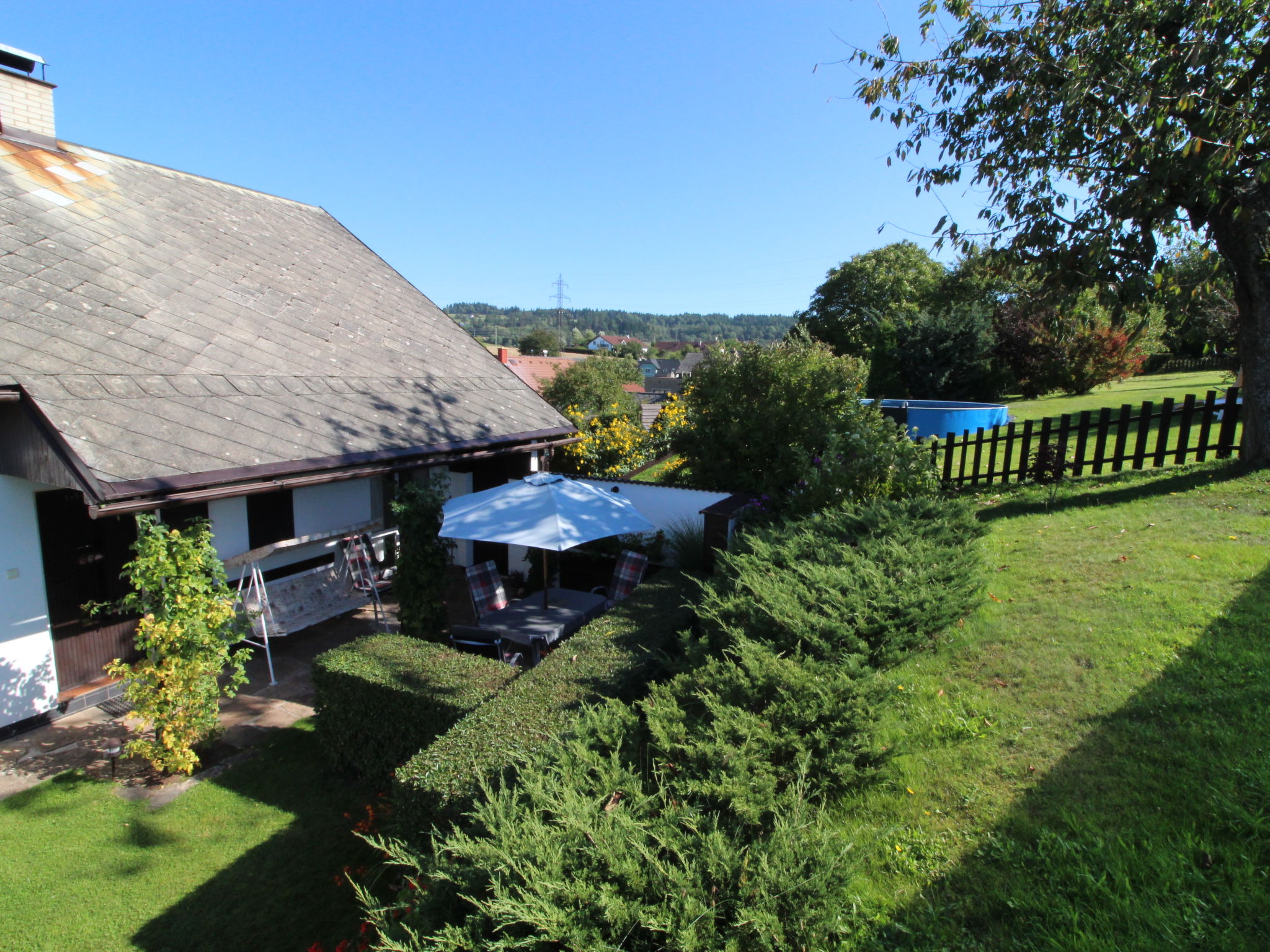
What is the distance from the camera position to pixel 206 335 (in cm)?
824

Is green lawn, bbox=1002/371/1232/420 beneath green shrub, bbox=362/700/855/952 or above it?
above

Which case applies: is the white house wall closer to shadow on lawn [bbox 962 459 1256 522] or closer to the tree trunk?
shadow on lawn [bbox 962 459 1256 522]

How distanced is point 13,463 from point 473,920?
616cm

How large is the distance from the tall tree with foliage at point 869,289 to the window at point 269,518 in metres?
39.9

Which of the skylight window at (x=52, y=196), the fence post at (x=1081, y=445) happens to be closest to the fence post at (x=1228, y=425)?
the fence post at (x=1081, y=445)

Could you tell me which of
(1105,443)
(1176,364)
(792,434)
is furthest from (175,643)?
(1176,364)

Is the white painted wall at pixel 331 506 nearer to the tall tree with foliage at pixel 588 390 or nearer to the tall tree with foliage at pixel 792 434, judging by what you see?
the tall tree with foliage at pixel 792 434

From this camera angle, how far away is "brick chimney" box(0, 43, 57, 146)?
30.8 ft

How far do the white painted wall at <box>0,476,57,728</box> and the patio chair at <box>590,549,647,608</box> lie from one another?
18.1 ft

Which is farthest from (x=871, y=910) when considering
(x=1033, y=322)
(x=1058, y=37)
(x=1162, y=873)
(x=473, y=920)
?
(x=1033, y=322)

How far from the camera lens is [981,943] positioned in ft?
8.13

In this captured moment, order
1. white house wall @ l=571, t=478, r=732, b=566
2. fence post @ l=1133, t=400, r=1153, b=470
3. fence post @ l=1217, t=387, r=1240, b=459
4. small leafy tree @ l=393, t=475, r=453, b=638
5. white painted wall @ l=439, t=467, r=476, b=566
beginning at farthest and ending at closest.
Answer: white painted wall @ l=439, t=467, r=476, b=566 < white house wall @ l=571, t=478, r=732, b=566 < fence post @ l=1217, t=387, r=1240, b=459 < fence post @ l=1133, t=400, r=1153, b=470 < small leafy tree @ l=393, t=475, r=453, b=638

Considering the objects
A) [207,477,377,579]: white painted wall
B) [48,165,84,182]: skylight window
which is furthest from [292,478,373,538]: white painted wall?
[48,165,84,182]: skylight window

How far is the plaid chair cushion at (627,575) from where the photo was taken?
817 cm
